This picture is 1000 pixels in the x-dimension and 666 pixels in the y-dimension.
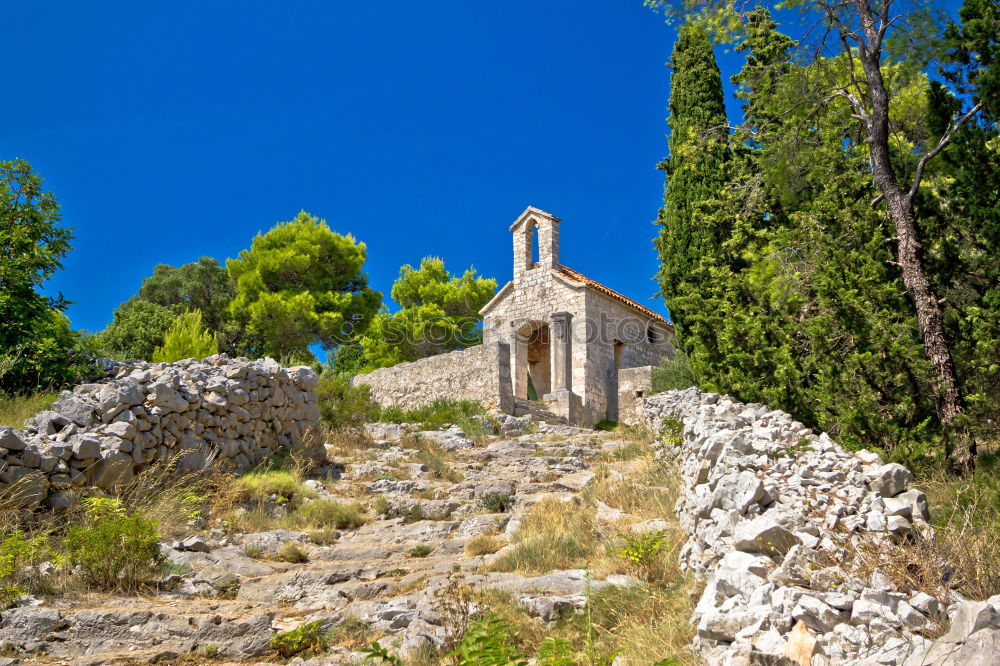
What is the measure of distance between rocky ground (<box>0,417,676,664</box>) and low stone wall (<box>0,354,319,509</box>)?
3.87 ft

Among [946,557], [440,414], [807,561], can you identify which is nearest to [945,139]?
[946,557]

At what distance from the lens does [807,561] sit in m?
4.07

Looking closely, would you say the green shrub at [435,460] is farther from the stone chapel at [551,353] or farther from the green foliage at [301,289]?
the green foliage at [301,289]

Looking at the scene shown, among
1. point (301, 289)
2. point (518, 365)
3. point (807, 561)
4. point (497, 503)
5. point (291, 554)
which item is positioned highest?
point (301, 289)

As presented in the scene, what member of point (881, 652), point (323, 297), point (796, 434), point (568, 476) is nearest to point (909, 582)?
point (881, 652)

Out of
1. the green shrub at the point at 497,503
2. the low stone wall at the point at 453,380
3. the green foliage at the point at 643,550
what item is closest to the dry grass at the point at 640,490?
the green shrub at the point at 497,503

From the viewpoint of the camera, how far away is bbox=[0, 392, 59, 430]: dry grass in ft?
24.7

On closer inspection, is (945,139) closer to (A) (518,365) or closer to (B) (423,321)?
(A) (518,365)

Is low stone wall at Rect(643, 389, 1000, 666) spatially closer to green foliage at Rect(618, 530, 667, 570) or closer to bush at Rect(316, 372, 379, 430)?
green foliage at Rect(618, 530, 667, 570)

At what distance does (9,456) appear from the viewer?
6.55 metres

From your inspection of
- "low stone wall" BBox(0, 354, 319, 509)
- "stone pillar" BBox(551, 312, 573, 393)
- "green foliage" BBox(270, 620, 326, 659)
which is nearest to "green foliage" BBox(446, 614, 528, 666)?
"green foliage" BBox(270, 620, 326, 659)

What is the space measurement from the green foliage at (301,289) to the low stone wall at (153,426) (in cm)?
1675

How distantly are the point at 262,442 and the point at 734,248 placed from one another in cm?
777

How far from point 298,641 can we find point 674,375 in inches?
498
